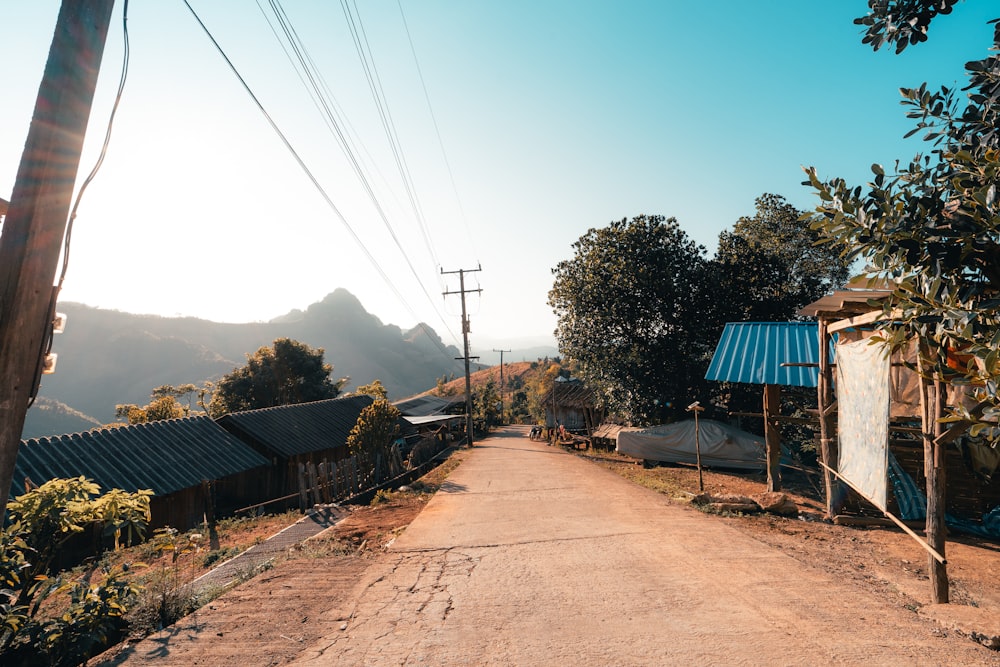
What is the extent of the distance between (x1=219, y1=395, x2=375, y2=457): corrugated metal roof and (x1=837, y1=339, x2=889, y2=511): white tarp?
19173 millimetres

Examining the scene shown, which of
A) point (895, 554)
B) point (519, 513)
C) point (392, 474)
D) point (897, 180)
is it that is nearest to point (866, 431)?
point (895, 554)

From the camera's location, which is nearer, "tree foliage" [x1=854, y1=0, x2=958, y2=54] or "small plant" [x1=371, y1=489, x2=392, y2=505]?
"tree foliage" [x1=854, y1=0, x2=958, y2=54]

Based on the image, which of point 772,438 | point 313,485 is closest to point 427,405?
point 313,485

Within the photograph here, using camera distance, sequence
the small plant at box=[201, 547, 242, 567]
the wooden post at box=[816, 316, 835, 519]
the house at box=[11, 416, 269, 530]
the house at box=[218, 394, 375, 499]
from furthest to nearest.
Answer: the house at box=[218, 394, 375, 499]
the house at box=[11, 416, 269, 530]
the wooden post at box=[816, 316, 835, 519]
the small plant at box=[201, 547, 242, 567]

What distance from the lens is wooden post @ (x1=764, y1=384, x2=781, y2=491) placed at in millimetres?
13883

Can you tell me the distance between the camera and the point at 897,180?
12.0ft

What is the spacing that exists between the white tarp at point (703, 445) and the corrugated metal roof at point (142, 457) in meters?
16.3

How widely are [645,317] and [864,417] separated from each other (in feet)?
63.0

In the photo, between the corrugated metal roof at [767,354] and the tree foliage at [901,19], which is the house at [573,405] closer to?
the corrugated metal roof at [767,354]

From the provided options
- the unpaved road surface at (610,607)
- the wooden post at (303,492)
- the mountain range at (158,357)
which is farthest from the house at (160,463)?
the mountain range at (158,357)

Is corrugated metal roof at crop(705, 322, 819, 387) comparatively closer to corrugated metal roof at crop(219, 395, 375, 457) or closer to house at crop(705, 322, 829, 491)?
house at crop(705, 322, 829, 491)

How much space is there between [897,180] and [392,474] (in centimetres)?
1827

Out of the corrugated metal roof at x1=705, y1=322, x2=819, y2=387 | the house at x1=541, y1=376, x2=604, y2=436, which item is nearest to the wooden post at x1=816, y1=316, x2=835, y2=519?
the corrugated metal roof at x1=705, y1=322, x2=819, y2=387

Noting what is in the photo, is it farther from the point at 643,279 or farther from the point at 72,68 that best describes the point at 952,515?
the point at 643,279
